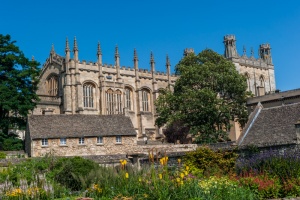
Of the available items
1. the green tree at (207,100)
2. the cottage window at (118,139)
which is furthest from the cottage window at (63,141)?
the green tree at (207,100)

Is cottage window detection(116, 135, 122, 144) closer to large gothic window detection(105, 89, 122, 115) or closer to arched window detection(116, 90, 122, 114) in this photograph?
large gothic window detection(105, 89, 122, 115)

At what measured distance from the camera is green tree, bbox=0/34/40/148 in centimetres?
4641

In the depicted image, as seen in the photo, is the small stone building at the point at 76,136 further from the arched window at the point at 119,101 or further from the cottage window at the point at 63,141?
the arched window at the point at 119,101

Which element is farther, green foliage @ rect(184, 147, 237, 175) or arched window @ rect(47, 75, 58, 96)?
arched window @ rect(47, 75, 58, 96)

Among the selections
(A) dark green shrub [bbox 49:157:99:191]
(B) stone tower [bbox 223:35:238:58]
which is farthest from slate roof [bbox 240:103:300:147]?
(B) stone tower [bbox 223:35:238:58]

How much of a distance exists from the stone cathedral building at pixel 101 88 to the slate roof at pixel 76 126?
23637 millimetres

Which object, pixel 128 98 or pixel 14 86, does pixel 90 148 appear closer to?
pixel 14 86

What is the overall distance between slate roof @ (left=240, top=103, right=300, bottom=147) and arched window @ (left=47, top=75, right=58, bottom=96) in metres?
45.4

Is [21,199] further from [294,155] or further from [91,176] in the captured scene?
[294,155]

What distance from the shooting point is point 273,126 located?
3125 cm

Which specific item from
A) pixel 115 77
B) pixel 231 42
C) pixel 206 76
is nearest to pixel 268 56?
pixel 231 42

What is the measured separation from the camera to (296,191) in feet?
50.1

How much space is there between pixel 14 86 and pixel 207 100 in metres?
21.2

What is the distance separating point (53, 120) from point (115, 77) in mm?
36033
